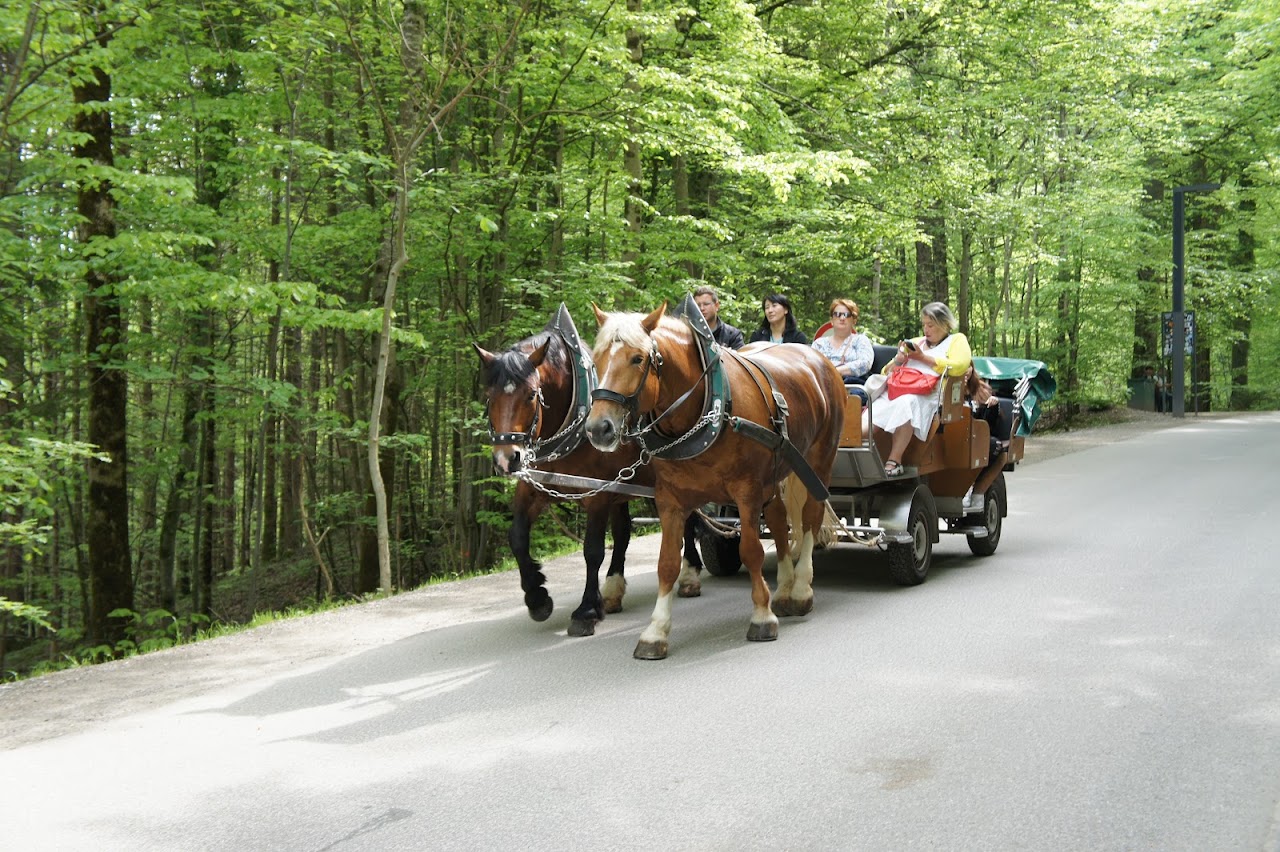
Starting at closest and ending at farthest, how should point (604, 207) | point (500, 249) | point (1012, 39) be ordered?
point (500, 249) → point (604, 207) → point (1012, 39)

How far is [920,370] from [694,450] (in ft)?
10.4

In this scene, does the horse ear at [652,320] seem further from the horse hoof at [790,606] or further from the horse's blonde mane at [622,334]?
the horse hoof at [790,606]

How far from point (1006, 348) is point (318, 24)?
23628 mm

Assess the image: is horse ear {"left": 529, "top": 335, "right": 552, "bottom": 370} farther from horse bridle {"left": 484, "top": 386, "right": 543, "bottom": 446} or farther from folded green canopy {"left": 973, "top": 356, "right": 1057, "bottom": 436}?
folded green canopy {"left": 973, "top": 356, "right": 1057, "bottom": 436}

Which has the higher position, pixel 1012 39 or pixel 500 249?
pixel 1012 39

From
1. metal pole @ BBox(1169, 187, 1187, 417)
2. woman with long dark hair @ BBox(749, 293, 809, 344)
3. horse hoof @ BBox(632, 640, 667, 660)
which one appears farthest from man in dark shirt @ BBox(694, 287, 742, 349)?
metal pole @ BBox(1169, 187, 1187, 417)

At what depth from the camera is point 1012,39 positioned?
19.8m

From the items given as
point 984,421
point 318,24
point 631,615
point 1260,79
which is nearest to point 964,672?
point 631,615

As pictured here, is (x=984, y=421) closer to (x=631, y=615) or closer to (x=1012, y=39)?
(x=631, y=615)

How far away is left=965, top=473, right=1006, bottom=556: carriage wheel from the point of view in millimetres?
9734

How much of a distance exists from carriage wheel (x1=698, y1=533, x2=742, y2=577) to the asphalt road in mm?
610

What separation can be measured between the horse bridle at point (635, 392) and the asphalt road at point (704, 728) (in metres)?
1.45

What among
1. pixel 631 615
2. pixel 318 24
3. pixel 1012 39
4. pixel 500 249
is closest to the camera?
pixel 631 615

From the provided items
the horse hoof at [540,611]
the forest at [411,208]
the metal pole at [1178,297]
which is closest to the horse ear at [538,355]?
the horse hoof at [540,611]
